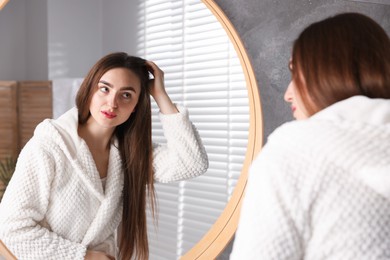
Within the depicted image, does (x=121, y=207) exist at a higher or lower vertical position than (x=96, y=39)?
lower

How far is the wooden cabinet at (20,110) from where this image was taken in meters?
0.98

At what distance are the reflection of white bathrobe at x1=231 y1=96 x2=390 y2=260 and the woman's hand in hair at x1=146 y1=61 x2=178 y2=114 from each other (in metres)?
0.44

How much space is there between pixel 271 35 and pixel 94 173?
0.57 m

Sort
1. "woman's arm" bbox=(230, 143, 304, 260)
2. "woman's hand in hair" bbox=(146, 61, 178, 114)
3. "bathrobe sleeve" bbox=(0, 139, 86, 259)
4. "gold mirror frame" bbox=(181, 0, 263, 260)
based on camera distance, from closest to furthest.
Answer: "woman's arm" bbox=(230, 143, 304, 260) < "bathrobe sleeve" bbox=(0, 139, 86, 259) < "woman's hand in hair" bbox=(146, 61, 178, 114) < "gold mirror frame" bbox=(181, 0, 263, 260)

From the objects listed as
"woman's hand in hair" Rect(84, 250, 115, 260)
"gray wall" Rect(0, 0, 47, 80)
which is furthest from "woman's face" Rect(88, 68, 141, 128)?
"woman's hand in hair" Rect(84, 250, 115, 260)

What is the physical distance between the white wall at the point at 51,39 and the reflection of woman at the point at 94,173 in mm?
37

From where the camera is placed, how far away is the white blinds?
112 centimetres

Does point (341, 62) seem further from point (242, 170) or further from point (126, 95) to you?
point (242, 170)

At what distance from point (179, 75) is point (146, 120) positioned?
15 cm

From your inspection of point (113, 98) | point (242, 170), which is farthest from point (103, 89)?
point (242, 170)

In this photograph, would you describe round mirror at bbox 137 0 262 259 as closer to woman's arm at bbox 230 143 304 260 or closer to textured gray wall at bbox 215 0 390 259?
textured gray wall at bbox 215 0 390 259

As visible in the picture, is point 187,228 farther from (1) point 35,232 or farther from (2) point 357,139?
(2) point 357,139

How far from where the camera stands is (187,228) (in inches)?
46.9

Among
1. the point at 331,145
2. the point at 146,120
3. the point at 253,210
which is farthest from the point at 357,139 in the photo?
the point at 146,120
